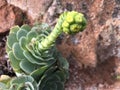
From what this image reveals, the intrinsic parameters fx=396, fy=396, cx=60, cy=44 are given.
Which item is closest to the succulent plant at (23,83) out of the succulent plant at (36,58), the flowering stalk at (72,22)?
the succulent plant at (36,58)

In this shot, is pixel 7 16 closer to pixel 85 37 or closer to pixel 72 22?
pixel 85 37

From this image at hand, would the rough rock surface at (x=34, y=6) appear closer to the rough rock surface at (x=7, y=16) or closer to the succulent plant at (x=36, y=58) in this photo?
the rough rock surface at (x=7, y=16)

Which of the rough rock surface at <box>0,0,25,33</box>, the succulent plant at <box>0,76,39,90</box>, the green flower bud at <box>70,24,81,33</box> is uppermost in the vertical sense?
the green flower bud at <box>70,24,81,33</box>

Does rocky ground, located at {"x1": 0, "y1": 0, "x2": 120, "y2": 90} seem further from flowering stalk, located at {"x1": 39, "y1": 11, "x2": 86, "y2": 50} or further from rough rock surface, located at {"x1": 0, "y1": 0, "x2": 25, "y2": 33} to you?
flowering stalk, located at {"x1": 39, "y1": 11, "x2": 86, "y2": 50}

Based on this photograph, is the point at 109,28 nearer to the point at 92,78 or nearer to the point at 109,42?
the point at 109,42

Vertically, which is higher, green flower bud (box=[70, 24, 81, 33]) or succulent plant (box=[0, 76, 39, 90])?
green flower bud (box=[70, 24, 81, 33])

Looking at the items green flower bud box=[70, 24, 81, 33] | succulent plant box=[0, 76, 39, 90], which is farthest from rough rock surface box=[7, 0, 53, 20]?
green flower bud box=[70, 24, 81, 33]

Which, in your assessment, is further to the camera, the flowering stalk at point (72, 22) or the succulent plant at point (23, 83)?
the succulent plant at point (23, 83)

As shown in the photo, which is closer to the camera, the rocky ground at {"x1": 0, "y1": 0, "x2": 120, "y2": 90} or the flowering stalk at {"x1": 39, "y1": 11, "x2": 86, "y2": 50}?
the flowering stalk at {"x1": 39, "y1": 11, "x2": 86, "y2": 50}

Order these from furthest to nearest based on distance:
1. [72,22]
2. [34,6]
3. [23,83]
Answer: [34,6] → [23,83] → [72,22]

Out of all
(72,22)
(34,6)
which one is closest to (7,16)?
(34,6)
